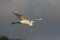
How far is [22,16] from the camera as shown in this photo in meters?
24.0

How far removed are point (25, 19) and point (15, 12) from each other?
5.55ft

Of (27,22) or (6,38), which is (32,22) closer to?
(27,22)

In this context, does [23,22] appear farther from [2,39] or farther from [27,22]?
[2,39]

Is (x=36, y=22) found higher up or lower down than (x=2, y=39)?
lower down

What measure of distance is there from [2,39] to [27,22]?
54.3 meters

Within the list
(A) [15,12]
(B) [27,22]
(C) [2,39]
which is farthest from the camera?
(C) [2,39]

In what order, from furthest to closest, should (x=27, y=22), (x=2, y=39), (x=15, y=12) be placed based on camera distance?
(x=2, y=39), (x=27, y=22), (x=15, y=12)

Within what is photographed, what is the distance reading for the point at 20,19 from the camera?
Answer: 23547mm

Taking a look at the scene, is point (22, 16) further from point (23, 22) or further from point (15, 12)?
point (15, 12)

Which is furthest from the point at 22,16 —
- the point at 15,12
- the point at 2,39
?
the point at 2,39

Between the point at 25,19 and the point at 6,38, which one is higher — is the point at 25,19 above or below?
below

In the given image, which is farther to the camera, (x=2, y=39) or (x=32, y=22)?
(x=2, y=39)

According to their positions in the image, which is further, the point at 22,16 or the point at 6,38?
the point at 6,38

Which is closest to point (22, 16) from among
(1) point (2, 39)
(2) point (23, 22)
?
(2) point (23, 22)
